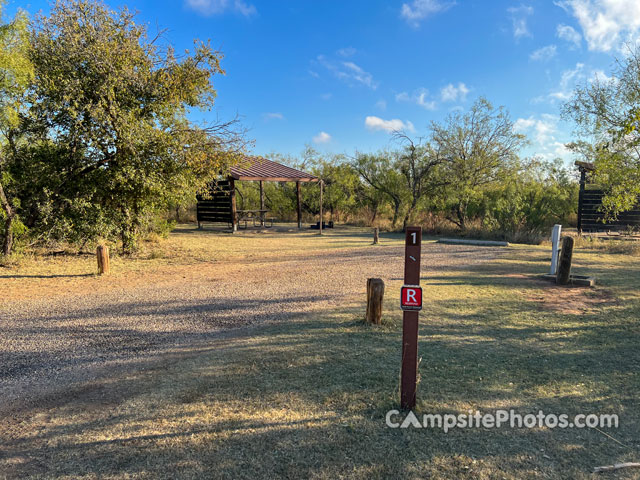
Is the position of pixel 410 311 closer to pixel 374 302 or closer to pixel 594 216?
pixel 374 302

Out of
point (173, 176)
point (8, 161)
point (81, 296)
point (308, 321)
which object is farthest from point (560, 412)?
point (8, 161)

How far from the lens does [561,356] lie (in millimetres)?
3811

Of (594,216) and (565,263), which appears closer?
(565,263)

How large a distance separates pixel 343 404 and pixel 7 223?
853 centimetres

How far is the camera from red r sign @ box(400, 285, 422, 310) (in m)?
2.50

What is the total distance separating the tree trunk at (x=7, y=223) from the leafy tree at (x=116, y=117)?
1085 mm

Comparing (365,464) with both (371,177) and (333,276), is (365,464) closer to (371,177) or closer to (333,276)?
(333,276)

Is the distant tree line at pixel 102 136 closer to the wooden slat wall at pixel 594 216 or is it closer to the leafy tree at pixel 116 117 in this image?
the leafy tree at pixel 116 117

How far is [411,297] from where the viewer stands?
8.23ft

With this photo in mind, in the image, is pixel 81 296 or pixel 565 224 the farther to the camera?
pixel 565 224

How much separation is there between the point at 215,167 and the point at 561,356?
8811 mm

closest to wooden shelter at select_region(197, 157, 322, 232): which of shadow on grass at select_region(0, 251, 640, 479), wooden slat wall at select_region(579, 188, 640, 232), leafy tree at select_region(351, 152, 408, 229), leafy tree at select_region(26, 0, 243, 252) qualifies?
leafy tree at select_region(351, 152, 408, 229)

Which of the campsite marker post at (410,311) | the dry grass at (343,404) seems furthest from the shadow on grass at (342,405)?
the campsite marker post at (410,311)

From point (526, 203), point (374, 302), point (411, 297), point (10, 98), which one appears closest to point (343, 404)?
point (411, 297)
